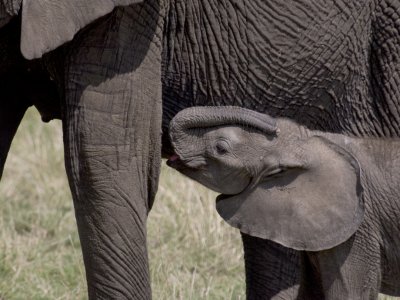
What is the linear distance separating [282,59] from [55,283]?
1.59 meters

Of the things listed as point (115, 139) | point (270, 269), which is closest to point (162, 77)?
point (115, 139)

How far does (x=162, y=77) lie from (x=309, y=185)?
1.76 ft

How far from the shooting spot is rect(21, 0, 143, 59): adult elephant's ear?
3727 millimetres

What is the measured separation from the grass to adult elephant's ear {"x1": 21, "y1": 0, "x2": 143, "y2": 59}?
1292 mm

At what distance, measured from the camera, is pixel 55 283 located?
523 centimetres

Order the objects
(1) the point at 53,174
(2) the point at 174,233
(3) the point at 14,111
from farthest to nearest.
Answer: (1) the point at 53,174 → (2) the point at 174,233 → (3) the point at 14,111

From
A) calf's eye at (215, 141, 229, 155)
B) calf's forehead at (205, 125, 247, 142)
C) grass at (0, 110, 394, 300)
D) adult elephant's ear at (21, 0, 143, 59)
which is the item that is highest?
adult elephant's ear at (21, 0, 143, 59)

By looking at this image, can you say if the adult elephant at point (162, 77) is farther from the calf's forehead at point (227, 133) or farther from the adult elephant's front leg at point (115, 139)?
the calf's forehead at point (227, 133)

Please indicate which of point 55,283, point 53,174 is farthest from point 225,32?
point 53,174

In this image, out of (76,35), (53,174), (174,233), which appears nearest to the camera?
(76,35)

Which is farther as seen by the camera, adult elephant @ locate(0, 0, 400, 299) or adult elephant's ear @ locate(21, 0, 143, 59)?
adult elephant @ locate(0, 0, 400, 299)

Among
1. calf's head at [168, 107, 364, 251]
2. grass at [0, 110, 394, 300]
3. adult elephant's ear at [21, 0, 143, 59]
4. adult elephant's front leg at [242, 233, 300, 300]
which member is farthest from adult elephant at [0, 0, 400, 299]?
grass at [0, 110, 394, 300]

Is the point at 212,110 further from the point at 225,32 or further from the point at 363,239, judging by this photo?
the point at 363,239

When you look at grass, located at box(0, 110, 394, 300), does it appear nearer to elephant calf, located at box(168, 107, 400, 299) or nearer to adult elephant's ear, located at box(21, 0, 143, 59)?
elephant calf, located at box(168, 107, 400, 299)
